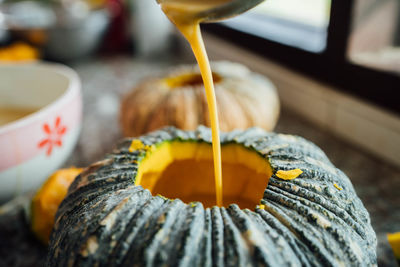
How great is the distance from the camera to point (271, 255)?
30cm

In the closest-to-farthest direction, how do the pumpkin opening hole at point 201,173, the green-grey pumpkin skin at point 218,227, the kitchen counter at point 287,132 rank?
the green-grey pumpkin skin at point 218,227 → the pumpkin opening hole at point 201,173 → the kitchen counter at point 287,132

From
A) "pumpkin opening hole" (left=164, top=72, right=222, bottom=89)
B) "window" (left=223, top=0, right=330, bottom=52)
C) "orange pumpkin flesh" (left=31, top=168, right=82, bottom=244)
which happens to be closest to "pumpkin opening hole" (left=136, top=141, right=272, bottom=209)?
A: "orange pumpkin flesh" (left=31, top=168, right=82, bottom=244)

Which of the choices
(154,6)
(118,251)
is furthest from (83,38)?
(118,251)

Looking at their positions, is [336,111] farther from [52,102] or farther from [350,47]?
[52,102]

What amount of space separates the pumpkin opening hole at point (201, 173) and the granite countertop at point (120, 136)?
21cm

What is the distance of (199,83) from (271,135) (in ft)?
1.27

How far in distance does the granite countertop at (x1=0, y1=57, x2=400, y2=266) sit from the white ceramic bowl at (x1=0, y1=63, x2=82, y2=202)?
156 millimetres

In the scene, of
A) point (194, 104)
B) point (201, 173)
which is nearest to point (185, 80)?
point (194, 104)

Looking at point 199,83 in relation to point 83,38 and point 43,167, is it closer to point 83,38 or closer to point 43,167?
point 43,167

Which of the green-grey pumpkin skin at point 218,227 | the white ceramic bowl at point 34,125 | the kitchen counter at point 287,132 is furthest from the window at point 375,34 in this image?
the white ceramic bowl at point 34,125

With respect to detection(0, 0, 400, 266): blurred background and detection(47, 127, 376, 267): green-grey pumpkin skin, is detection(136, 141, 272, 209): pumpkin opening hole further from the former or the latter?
detection(0, 0, 400, 266): blurred background

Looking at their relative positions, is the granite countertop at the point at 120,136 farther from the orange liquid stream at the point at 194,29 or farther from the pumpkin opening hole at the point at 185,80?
the orange liquid stream at the point at 194,29

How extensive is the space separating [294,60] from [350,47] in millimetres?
157

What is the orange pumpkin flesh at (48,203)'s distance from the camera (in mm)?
494
